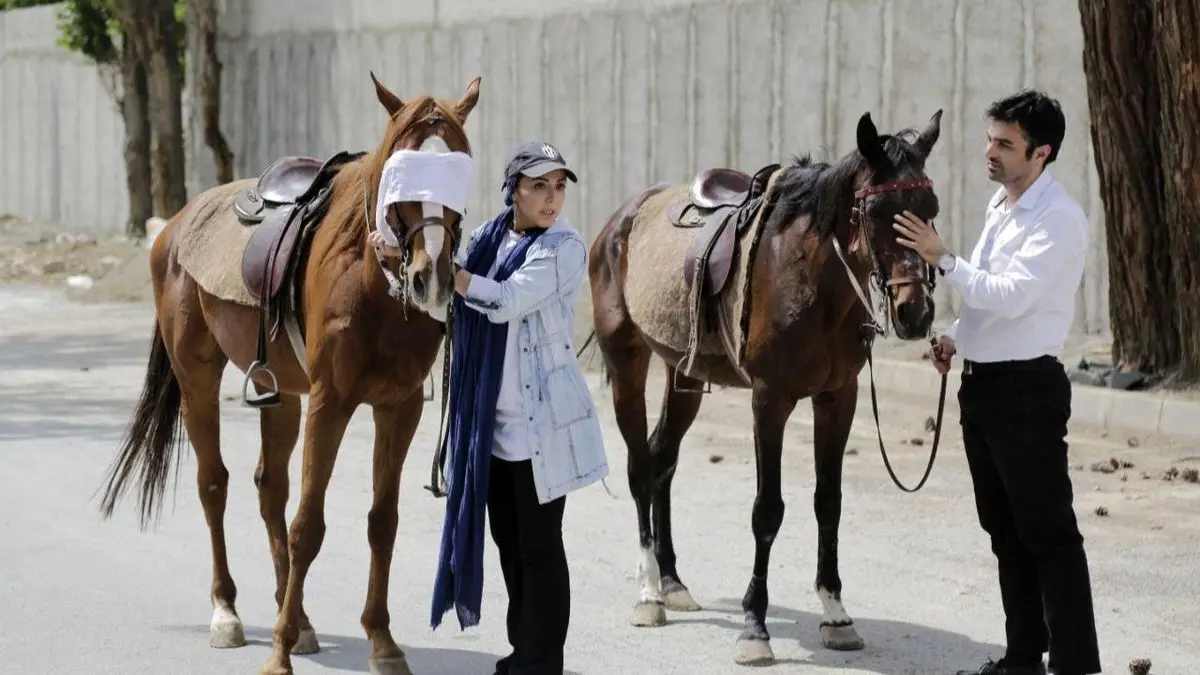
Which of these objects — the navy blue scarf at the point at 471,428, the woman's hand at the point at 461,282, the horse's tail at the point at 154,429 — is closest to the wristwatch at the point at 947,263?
the navy blue scarf at the point at 471,428

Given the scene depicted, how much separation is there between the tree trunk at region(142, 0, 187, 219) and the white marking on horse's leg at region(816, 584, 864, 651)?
2007cm

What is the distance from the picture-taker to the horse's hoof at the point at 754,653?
6.62 metres

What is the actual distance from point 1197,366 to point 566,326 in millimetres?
7005

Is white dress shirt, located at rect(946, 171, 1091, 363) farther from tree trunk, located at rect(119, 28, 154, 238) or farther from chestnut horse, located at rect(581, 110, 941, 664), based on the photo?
tree trunk, located at rect(119, 28, 154, 238)

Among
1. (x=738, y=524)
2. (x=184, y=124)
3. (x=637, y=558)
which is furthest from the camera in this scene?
(x=184, y=124)

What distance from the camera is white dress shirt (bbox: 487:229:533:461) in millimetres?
5633

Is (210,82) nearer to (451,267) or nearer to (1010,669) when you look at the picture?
(451,267)

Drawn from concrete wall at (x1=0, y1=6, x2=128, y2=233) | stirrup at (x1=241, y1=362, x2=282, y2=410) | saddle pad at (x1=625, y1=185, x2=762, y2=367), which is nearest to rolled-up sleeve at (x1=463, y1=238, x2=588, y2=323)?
stirrup at (x1=241, y1=362, x2=282, y2=410)

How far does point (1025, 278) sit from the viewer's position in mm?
5617

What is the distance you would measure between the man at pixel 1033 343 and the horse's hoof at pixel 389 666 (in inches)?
84.0

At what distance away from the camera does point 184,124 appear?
27250 millimetres

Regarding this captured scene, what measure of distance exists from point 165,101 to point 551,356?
69.7ft

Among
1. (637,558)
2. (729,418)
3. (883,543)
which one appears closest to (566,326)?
(637,558)

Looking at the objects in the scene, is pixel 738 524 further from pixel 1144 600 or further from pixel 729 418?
pixel 729 418
